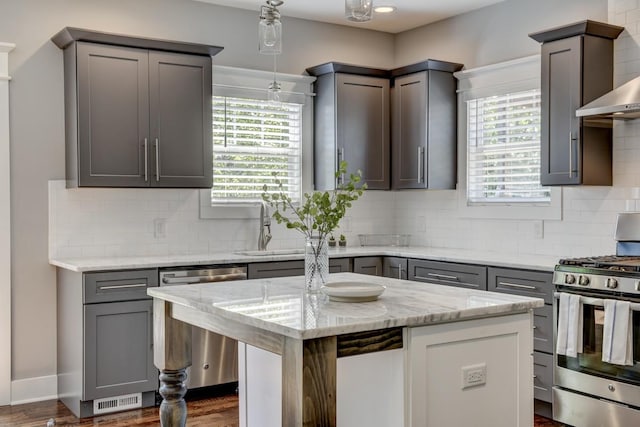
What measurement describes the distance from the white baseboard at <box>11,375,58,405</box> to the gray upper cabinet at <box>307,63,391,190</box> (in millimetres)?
2575

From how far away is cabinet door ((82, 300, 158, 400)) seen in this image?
4.20 metres

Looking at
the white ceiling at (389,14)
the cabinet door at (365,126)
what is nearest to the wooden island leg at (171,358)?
the cabinet door at (365,126)

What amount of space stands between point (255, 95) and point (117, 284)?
2013mm

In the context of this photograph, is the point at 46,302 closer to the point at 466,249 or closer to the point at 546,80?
the point at 466,249

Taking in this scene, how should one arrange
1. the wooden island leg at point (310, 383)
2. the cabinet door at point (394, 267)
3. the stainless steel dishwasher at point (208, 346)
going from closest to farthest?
the wooden island leg at point (310, 383) < the stainless steel dishwasher at point (208, 346) < the cabinet door at point (394, 267)

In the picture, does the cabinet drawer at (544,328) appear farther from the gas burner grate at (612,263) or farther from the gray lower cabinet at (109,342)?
the gray lower cabinet at (109,342)

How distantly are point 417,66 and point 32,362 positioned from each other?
3653 millimetres

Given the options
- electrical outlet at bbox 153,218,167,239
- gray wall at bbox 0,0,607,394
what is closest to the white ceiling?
gray wall at bbox 0,0,607,394

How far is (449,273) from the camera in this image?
4.83 m

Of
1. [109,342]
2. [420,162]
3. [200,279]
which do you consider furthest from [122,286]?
[420,162]

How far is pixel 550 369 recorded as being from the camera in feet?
13.6

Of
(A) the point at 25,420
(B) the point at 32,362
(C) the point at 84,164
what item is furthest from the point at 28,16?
(A) the point at 25,420

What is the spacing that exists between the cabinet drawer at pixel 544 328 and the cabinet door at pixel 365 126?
6.57ft

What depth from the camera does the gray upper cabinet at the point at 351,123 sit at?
562 cm
